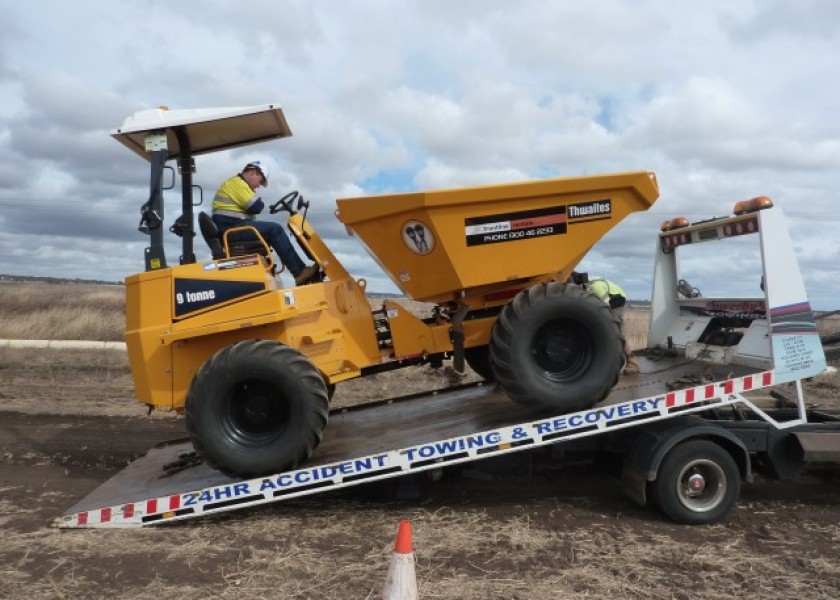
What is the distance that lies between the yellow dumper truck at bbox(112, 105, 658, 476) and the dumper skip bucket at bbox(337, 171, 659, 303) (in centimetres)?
1

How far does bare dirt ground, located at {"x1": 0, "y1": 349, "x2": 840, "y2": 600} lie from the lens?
4320 mm

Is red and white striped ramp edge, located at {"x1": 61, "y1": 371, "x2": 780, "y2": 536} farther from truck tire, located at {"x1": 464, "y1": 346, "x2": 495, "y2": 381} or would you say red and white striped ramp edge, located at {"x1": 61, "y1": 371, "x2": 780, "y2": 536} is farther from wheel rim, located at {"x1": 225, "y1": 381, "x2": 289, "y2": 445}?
truck tire, located at {"x1": 464, "y1": 346, "x2": 495, "y2": 381}

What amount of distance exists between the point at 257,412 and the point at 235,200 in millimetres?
1817

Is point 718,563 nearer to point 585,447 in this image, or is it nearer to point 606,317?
point 585,447

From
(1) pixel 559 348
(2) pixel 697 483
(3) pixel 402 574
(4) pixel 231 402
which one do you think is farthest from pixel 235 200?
(2) pixel 697 483

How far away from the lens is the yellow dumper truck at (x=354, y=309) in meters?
5.36

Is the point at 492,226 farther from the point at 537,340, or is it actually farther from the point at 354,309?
the point at 354,309

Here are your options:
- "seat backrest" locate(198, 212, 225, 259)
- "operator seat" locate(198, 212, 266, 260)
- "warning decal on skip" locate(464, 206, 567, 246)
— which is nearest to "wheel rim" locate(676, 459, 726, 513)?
"warning decal on skip" locate(464, 206, 567, 246)

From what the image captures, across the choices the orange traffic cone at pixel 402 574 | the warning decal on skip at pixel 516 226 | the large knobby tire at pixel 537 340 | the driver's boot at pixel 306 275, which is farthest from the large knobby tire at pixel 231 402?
the orange traffic cone at pixel 402 574

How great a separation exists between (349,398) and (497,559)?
21.3ft

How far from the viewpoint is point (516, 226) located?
563 centimetres

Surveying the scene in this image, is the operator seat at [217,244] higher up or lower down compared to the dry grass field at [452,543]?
higher up

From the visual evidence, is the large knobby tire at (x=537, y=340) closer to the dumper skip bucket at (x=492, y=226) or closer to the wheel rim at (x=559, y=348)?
the wheel rim at (x=559, y=348)

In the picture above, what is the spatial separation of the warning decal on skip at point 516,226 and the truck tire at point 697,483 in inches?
77.0
